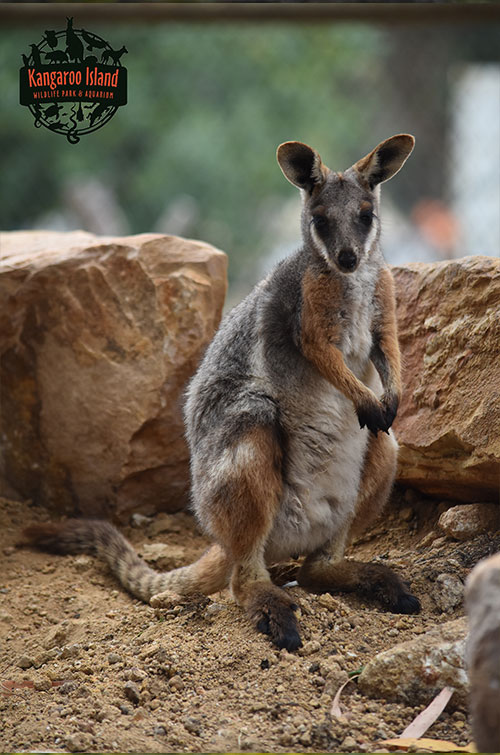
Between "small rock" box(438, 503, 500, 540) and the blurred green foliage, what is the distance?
8.35 meters

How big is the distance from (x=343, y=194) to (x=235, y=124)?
9712mm

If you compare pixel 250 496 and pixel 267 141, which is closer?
pixel 250 496

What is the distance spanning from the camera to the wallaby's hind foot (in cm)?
429

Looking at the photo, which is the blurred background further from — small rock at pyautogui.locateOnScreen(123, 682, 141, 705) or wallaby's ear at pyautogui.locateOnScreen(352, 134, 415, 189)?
small rock at pyautogui.locateOnScreen(123, 682, 141, 705)

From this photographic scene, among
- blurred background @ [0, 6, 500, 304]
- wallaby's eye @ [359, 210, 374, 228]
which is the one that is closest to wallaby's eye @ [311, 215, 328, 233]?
wallaby's eye @ [359, 210, 374, 228]

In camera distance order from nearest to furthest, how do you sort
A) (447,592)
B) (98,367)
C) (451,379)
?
1. (447,592)
2. (451,379)
3. (98,367)

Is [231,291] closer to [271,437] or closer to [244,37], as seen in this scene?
[244,37]

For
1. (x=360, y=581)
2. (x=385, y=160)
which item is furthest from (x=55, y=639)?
(x=385, y=160)

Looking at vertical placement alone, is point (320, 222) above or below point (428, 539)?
above

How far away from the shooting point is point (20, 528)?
5.70 meters

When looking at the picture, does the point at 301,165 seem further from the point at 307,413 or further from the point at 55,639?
the point at 55,639

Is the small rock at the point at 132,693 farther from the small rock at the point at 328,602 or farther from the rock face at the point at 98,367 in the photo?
the rock face at the point at 98,367

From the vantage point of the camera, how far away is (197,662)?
3.94m

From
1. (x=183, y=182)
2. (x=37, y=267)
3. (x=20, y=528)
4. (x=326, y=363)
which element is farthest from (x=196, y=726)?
(x=183, y=182)
